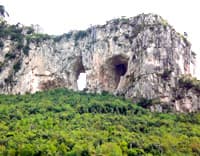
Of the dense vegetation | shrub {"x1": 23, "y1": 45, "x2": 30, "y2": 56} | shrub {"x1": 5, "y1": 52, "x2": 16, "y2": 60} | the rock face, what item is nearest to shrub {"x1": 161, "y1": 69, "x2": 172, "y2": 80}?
the rock face

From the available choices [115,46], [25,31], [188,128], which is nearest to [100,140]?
[188,128]

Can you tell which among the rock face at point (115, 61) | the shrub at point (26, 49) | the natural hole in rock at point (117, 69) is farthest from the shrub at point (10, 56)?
the natural hole in rock at point (117, 69)

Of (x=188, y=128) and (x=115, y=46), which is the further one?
(x=115, y=46)

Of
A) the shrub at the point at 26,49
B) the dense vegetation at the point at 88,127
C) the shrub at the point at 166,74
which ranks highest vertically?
the shrub at the point at 26,49

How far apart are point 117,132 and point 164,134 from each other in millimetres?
4655

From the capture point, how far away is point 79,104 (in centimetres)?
6184

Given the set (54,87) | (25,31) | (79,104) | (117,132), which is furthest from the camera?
(25,31)

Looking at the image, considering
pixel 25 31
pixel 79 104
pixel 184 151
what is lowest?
pixel 184 151

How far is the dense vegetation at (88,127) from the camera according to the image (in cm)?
4697

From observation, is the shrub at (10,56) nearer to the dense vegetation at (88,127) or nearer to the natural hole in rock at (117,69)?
the dense vegetation at (88,127)

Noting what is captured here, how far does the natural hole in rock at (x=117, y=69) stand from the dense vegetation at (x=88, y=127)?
4414 millimetres

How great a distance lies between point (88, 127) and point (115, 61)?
1902 centimetres

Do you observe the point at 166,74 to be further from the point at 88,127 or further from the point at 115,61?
the point at 88,127

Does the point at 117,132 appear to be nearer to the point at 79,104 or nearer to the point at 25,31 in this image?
the point at 79,104
